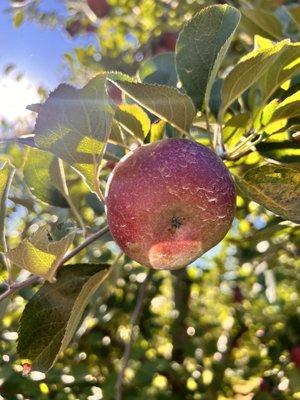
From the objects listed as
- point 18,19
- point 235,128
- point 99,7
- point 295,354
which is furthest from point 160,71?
point 18,19

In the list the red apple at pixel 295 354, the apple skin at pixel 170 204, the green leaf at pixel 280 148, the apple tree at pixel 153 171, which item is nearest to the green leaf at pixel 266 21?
the apple tree at pixel 153 171

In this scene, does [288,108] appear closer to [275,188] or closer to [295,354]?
[275,188]

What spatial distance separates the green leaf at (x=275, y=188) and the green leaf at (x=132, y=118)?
163 millimetres

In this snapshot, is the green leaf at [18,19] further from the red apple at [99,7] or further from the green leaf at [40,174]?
the green leaf at [40,174]

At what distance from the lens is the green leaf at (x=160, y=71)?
1.18 metres

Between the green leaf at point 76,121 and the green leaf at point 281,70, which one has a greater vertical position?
the green leaf at point 76,121

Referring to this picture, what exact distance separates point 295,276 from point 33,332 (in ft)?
5.54

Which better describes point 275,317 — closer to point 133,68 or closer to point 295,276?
point 295,276

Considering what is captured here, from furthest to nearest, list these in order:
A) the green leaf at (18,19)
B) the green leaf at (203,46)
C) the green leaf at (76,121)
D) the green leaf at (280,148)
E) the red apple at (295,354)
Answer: the green leaf at (18,19)
the red apple at (295,354)
the green leaf at (280,148)
the green leaf at (203,46)
the green leaf at (76,121)

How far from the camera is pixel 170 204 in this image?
2.66ft

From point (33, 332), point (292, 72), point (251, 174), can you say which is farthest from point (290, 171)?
point (33, 332)

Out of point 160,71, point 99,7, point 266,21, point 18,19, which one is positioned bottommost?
point 18,19

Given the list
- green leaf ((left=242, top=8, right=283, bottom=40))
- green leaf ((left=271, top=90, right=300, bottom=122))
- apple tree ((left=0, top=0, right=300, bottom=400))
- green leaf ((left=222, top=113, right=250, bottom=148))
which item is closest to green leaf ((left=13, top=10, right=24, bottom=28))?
apple tree ((left=0, top=0, right=300, bottom=400))

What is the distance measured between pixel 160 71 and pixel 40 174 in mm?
294
